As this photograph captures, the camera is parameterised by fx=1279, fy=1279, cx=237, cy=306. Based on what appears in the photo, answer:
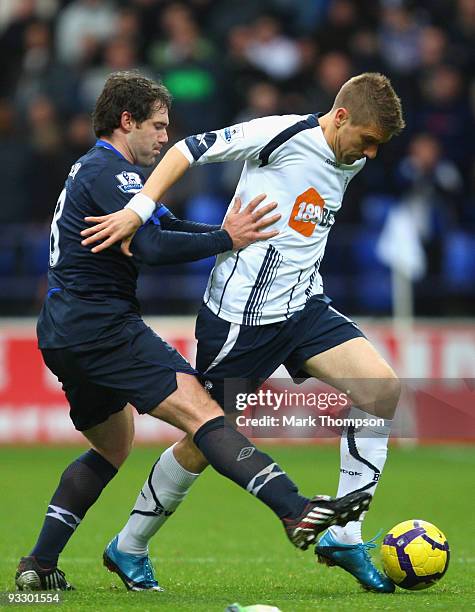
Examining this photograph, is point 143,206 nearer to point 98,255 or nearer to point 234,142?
point 98,255

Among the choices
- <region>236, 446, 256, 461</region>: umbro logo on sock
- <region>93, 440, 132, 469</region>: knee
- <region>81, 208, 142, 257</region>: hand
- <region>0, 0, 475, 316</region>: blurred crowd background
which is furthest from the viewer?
<region>0, 0, 475, 316</region>: blurred crowd background

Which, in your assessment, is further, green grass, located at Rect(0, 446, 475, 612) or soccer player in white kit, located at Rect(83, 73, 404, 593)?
soccer player in white kit, located at Rect(83, 73, 404, 593)

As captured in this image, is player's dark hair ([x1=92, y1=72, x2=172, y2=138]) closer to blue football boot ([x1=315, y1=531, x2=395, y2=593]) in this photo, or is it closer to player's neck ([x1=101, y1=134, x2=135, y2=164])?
player's neck ([x1=101, y1=134, x2=135, y2=164])

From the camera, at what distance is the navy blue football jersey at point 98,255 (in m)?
5.71

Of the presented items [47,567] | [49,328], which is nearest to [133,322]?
[49,328]

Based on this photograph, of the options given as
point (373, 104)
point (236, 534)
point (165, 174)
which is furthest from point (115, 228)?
point (236, 534)

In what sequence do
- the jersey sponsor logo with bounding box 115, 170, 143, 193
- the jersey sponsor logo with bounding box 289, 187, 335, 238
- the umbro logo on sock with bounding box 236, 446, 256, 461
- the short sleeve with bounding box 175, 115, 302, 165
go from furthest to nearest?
the jersey sponsor logo with bounding box 289, 187, 335, 238 → the short sleeve with bounding box 175, 115, 302, 165 → the jersey sponsor logo with bounding box 115, 170, 143, 193 → the umbro logo on sock with bounding box 236, 446, 256, 461

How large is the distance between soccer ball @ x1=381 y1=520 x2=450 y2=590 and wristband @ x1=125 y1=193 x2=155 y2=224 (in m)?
1.97

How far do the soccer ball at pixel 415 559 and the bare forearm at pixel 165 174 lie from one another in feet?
6.58

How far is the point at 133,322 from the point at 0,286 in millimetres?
8741

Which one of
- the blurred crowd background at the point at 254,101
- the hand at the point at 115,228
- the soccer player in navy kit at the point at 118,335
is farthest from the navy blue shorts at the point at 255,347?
the blurred crowd background at the point at 254,101

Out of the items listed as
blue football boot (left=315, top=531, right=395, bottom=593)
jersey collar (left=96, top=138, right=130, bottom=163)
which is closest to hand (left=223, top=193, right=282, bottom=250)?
jersey collar (left=96, top=138, right=130, bottom=163)

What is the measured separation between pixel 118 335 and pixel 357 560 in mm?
1572

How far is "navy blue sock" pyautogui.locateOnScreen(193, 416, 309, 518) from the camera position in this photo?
534cm
